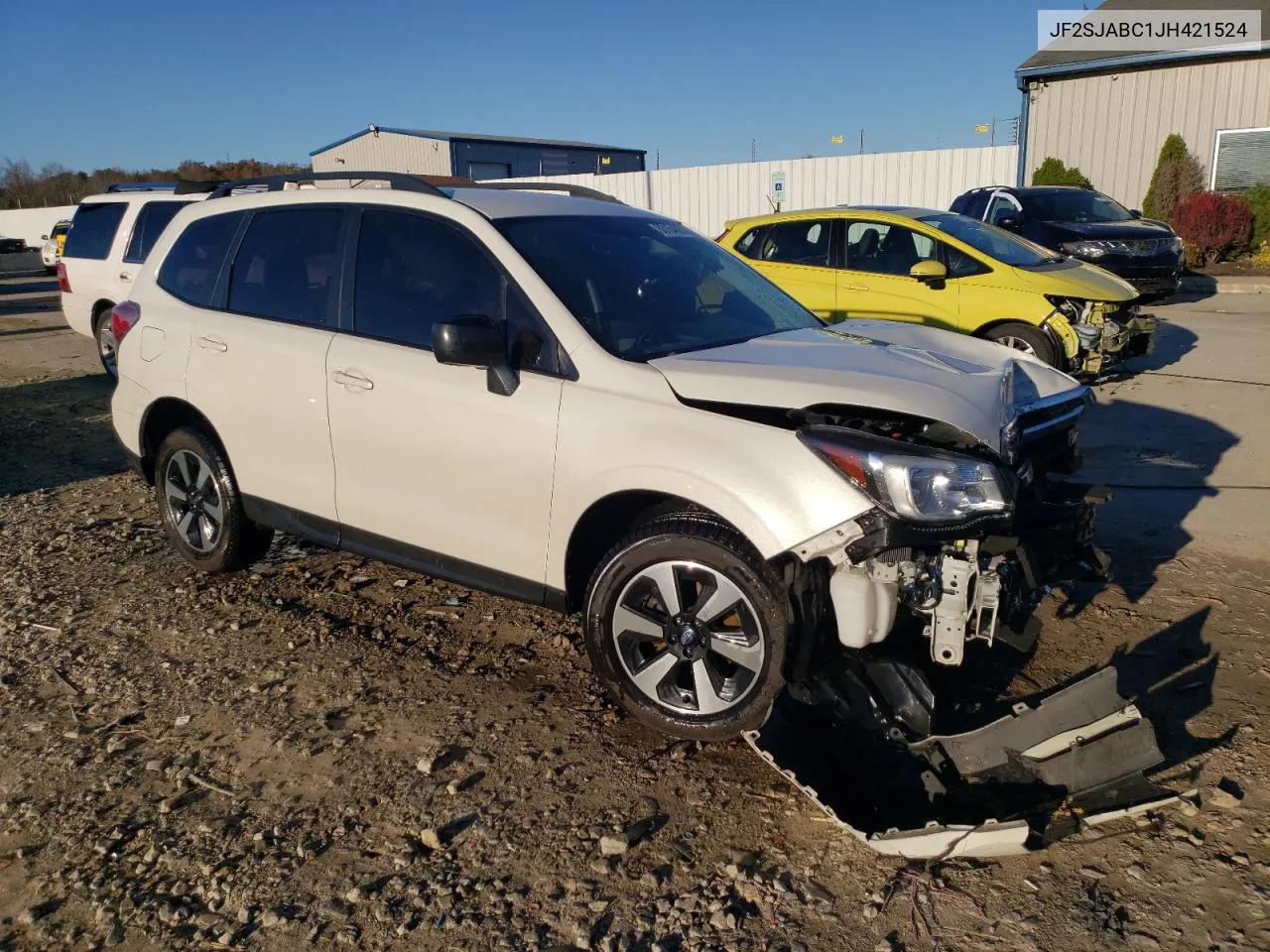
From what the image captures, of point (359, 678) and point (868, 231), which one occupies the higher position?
point (868, 231)

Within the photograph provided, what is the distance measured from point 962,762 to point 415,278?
2774 mm

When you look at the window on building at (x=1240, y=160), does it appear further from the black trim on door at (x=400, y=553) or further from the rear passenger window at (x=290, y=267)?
the black trim on door at (x=400, y=553)

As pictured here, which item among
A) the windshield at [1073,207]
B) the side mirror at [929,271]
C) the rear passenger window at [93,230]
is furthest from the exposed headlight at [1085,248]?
the rear passenger window at [93,230]

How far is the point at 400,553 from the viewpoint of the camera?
4.11m

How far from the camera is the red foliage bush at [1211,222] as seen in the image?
18719 millimetres

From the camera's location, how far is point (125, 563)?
5309 mm

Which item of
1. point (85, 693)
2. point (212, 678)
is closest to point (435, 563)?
point (212, 678)

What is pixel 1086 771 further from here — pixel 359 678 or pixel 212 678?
pixel 212 678

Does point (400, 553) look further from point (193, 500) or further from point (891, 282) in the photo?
point (891, 282)

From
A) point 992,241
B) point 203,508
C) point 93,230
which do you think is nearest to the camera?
point 203,508

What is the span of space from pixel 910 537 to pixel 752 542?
19.2 inches

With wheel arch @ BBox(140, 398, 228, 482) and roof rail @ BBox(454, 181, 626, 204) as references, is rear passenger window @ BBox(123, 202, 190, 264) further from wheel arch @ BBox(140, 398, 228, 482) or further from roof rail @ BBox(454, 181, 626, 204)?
roof rail @ BBox(454, 181, 626, 204)

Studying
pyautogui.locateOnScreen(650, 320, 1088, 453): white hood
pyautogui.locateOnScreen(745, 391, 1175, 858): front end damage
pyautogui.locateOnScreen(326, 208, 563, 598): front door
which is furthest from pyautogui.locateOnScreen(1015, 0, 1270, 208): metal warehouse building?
pyautogui.locateOnScreen(745, 391, 1175, 858): front end damage

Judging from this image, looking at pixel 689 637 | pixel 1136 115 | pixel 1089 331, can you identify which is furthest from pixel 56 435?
pixel 1136 115
